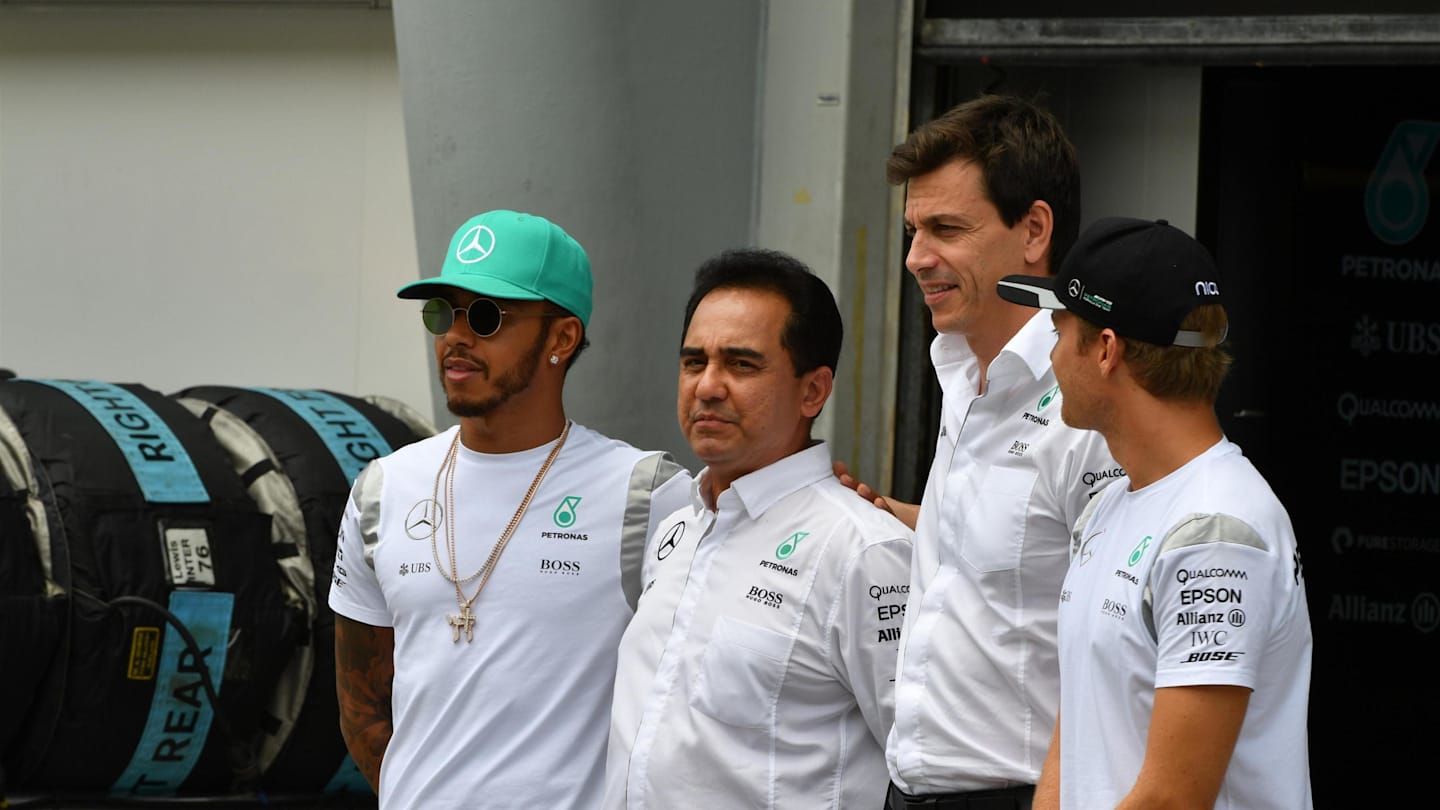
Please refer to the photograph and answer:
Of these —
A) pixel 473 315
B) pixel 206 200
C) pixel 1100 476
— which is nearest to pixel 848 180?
pixel 473 315

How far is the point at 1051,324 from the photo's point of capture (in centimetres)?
280

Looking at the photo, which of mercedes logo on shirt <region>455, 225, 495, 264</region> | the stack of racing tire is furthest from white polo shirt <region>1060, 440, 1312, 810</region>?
the stack of racing tire

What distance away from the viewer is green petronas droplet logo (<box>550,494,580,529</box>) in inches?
127

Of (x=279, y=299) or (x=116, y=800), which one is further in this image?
(x=279, y=299)

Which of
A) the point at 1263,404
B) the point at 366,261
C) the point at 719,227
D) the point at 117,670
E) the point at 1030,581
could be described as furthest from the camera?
the point at 366,261

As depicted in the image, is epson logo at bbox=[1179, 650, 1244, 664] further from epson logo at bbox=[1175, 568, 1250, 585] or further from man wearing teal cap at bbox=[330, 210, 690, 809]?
man wearing teal cap at bbox=[330, 210, 690, 809]

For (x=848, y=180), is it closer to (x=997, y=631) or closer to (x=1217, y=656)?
(x=997, y=631)

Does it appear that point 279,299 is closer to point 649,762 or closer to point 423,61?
point 423,61

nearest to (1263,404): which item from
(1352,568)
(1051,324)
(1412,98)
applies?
(1352,568)

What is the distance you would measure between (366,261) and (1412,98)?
15.0 ft

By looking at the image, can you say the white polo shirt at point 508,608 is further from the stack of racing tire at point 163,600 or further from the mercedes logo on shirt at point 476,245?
the stack of racing tire at point 163,600

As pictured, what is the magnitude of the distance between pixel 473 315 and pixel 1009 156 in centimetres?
107

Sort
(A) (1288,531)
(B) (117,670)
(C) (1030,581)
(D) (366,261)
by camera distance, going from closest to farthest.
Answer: (A) (1288,531) → (C) (1030,581) → (B) (117,670) → (D) (366,261)

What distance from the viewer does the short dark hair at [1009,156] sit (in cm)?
290
